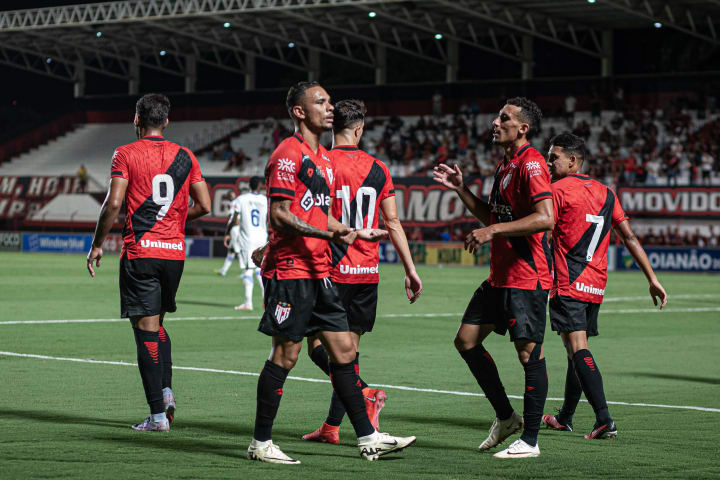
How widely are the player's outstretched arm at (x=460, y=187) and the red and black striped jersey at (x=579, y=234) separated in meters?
0.86

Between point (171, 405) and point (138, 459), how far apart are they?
60.3 inches

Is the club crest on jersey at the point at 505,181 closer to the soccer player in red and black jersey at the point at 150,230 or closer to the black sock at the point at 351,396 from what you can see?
the black sock at the point at 351,396

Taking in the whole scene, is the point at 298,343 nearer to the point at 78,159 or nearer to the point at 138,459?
the point at 138,459

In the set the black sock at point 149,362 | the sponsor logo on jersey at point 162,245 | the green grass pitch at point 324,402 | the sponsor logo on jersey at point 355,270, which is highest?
the sponsor logo on jersey at point 162,245

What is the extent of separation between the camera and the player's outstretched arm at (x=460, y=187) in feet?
24.8

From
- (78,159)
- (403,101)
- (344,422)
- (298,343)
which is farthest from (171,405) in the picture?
(78,159)

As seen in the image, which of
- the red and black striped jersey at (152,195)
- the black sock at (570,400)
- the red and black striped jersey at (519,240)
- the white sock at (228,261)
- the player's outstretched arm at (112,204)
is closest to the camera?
the red and black striped jersey at (519,240)

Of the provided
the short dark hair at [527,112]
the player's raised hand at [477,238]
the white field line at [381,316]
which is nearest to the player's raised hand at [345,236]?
the player's raised hand at [477,238]

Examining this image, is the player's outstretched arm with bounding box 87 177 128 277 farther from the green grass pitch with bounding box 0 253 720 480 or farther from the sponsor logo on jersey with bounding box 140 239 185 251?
the green grass pitch with bounding box 0 253 720 480

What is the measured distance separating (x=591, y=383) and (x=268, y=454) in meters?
2.66

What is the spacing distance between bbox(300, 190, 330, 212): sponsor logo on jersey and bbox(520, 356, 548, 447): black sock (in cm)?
175

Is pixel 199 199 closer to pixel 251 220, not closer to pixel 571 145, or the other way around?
pixel 571 145

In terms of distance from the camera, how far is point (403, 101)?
52.3 m

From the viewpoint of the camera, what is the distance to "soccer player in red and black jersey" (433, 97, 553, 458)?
718cm
